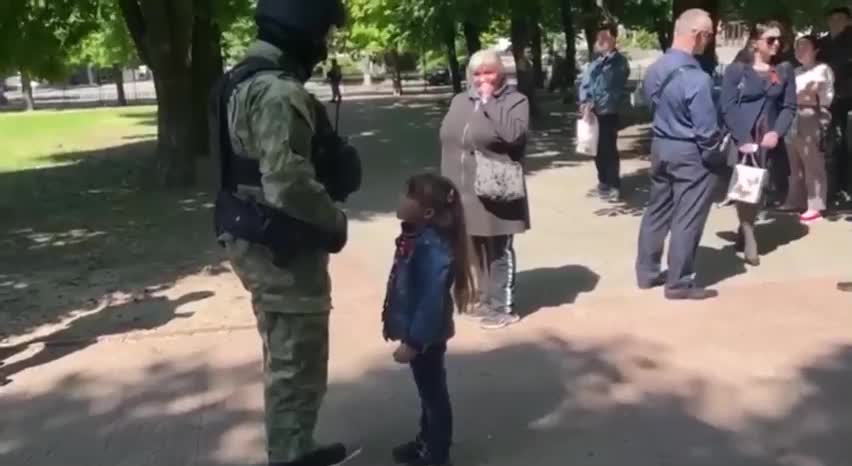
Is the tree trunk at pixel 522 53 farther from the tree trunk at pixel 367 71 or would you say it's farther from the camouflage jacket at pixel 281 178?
the tree trunk at pixel 367 71

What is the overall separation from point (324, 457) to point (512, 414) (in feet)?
4.02

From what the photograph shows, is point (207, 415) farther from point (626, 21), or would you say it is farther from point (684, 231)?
point (626, 21)

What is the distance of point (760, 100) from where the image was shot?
902 cm

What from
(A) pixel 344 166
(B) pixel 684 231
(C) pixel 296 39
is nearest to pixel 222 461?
(A) pixel 344 166

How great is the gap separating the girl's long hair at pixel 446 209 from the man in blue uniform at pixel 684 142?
3079 mm

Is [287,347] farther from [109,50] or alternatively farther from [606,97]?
[109,50]

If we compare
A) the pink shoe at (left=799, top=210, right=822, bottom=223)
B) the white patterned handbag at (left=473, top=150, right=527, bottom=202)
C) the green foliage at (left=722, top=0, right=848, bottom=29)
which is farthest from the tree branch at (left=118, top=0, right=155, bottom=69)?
the green foliage at (left=722, top=0, right=848, bottom=29)

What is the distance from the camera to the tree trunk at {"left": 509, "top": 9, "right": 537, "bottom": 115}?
2340 cm

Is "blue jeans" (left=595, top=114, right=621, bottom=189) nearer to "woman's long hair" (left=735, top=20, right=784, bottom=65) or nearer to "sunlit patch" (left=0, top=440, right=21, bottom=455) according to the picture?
"woman's long hair" (left=735, top=20, right=784, bottom=65)

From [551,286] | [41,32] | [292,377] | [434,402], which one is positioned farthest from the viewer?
[41,32]

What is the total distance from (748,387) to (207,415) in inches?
105

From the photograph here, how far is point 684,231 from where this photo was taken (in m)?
7.65

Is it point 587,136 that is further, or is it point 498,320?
point 587,136

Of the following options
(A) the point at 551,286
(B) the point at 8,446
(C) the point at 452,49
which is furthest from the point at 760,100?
(C) the point at 452,49
